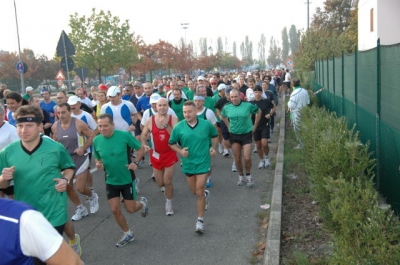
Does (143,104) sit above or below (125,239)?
above

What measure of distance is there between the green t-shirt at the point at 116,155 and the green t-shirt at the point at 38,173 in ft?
5.65

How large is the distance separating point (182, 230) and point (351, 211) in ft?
10.2

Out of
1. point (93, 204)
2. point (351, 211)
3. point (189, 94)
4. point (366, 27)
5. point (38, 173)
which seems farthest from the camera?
point (366, 27)

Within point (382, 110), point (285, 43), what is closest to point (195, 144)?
point (382, 110)

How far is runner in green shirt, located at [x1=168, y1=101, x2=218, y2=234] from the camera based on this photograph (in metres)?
6.89

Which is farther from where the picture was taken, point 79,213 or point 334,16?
point 334,16

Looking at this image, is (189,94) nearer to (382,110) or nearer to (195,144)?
(195,144)

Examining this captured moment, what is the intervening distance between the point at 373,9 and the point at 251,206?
62.7 feet

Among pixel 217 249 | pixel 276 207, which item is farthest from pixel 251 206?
pixel 217 249

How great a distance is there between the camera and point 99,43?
32469 millimetres

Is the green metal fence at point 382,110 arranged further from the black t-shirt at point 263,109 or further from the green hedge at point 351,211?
the black t-shirt at point 263,109

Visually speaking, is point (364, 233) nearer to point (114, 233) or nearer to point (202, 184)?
point (202, 184)

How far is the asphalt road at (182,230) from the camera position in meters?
5.88

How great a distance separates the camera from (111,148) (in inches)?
252
